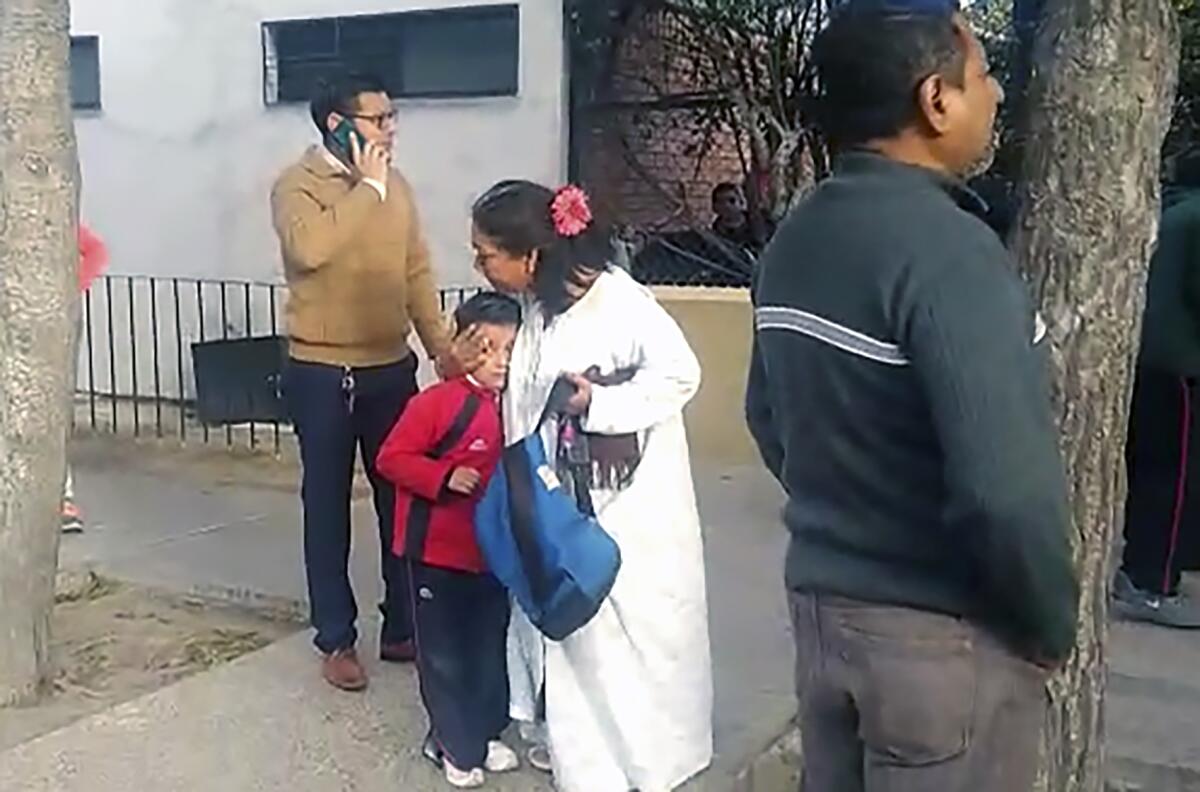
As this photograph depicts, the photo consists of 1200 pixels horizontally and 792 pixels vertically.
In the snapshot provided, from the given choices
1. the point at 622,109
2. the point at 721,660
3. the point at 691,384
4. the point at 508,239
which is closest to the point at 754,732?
the point at 721,660

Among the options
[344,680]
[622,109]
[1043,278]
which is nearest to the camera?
[1043,278]

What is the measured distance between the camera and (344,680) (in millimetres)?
4520

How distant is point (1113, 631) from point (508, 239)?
118 inches

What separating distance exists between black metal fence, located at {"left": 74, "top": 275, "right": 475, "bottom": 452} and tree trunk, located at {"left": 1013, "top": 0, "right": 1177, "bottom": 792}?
23.0 feet

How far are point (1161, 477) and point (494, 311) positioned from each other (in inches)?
117

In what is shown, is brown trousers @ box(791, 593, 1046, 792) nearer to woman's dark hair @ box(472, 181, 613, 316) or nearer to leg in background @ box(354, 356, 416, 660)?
woman's dark hair @ box(472, 181, 613, 316)

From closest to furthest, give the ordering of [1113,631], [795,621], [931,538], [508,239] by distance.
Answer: [931,538]
[795,621]
[508,239]
[1113,631]

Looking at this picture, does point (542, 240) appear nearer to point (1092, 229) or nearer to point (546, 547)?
point (546, 547)

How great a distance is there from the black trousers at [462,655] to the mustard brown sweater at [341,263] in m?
0.84

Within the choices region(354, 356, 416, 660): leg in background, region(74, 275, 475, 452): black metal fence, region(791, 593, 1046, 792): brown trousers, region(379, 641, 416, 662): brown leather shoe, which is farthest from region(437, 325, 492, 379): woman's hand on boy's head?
region(74, 275, 475, 452): black metal fence

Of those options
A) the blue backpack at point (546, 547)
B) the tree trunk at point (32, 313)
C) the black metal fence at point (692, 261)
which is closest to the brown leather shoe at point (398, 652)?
the tree trunk at point (32, 313)

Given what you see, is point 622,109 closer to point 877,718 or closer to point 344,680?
point 344,680

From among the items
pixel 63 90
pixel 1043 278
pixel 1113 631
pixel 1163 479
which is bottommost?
pixel 1113 631

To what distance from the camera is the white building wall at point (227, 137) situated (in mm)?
8414
